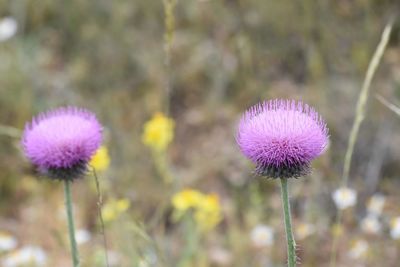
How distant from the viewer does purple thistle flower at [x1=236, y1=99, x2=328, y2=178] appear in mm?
1290

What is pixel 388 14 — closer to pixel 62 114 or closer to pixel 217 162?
pixel 217 162

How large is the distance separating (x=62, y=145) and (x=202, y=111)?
2.83 meters

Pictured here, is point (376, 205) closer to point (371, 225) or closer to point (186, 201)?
point (371, 225)

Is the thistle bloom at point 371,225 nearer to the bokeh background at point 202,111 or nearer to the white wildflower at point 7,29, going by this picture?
the bokeh background at point 202,111

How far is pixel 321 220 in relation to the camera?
134 inches

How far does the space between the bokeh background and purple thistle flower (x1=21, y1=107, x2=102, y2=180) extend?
3.61 ft

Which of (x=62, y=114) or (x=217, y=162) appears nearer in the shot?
(x=62, y=114)

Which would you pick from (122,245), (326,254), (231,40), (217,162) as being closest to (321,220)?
(326,254)

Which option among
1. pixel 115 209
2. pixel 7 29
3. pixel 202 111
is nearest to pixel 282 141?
pixel 115 209

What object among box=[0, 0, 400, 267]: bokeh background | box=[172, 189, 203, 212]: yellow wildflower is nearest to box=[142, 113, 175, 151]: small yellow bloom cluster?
box=[0, 0, 400, 267]: bokeh background

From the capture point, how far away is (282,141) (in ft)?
4.24

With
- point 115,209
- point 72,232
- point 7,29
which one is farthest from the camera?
point 7,29

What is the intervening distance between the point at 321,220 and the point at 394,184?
49 centimetres

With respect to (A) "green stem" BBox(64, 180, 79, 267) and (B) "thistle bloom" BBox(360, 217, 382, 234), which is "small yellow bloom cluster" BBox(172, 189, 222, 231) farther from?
(A) "green stem" BBox(64, 180, 79, 267)
